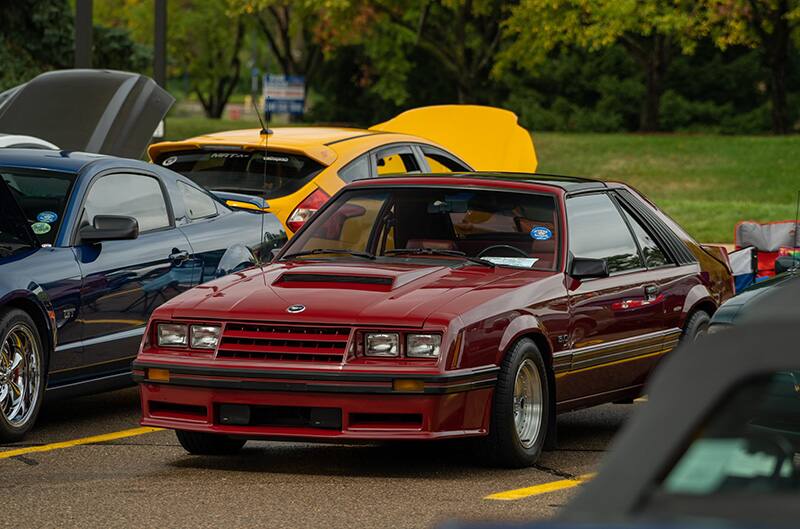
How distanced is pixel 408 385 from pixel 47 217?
9.87 feet

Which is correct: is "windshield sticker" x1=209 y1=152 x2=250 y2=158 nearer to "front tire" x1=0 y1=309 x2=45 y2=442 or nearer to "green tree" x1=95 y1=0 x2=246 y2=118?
"front tire" x1=0 y1=309 x2=45 y2=442

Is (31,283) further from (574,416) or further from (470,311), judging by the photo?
(574,416)

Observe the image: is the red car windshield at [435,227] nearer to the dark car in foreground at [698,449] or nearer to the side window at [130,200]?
the side window at [130,200]

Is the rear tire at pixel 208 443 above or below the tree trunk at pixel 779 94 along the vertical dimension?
below

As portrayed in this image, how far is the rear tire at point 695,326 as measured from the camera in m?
9.39

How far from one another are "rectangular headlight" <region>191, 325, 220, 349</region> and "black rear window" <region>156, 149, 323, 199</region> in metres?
4.78

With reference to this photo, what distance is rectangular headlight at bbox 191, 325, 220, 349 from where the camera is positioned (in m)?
7.71

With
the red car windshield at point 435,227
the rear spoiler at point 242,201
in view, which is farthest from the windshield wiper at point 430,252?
the rear spoiler at point 242,201

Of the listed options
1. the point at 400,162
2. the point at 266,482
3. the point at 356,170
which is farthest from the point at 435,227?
the point at 400,162

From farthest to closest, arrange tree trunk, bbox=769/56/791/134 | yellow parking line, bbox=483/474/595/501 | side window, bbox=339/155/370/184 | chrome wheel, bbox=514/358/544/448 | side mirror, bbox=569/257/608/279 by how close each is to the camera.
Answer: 1. tree trunk, bbox=769/56/791/134
2. side window, bbox=339/155/370/184
3. side mirror, bbox=569/257/608/279
4. chrome wheel, bbox=514/358/544/448
5. yellow parking line, bbox=483/474/595/501

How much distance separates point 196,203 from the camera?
419 inches

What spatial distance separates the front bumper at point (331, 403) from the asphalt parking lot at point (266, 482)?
0.25 metres

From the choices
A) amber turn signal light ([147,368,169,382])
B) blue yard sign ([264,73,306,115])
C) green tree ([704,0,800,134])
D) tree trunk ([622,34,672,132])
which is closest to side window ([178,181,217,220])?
amber turn signal light ([147,368,169,382])

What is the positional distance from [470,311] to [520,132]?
32.4ft
